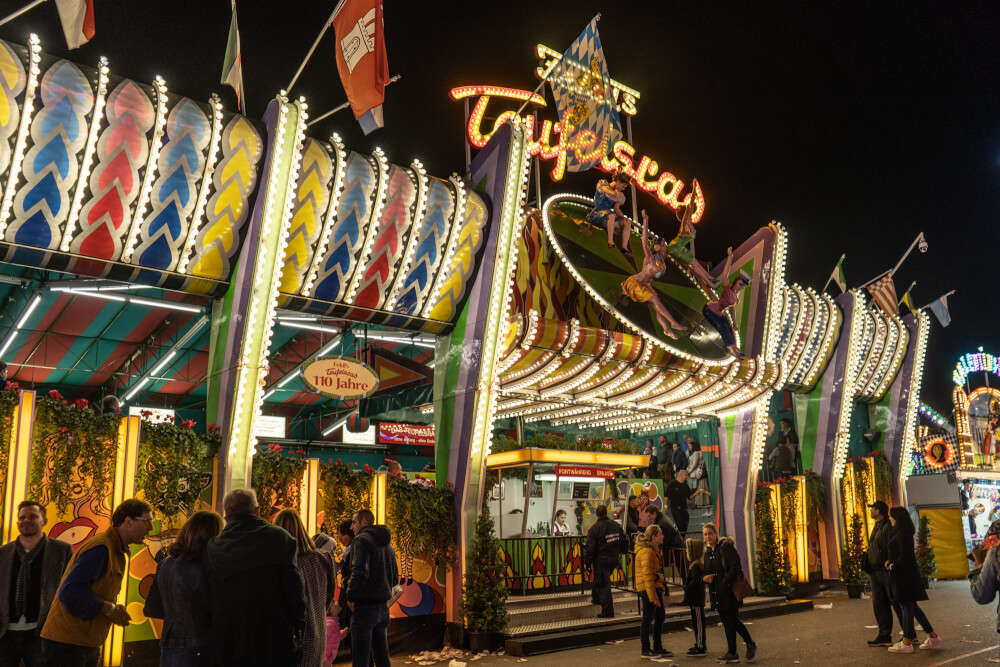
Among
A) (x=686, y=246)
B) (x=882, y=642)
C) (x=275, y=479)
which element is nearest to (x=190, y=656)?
(x=275, y=479)

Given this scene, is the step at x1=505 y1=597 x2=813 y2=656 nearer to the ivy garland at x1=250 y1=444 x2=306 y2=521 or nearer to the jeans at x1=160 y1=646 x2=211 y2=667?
the ivy garland at x1=250 y1=444 x2=306 y2=521

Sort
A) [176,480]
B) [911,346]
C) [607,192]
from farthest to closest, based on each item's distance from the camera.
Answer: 1. [911,346]
2. [607,192]
3. [176,480]

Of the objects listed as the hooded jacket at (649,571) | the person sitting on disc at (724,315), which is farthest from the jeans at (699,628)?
the person sitting on disc at (724,315)

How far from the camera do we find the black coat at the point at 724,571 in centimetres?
959

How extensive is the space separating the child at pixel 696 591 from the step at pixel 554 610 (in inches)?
91.3

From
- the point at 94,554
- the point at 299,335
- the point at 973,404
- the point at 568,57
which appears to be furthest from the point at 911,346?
the point at 94,554

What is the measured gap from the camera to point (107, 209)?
9.30 m

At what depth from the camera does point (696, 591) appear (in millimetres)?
9922

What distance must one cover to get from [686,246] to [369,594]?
10020 millimetres

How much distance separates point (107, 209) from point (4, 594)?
4.91 meters

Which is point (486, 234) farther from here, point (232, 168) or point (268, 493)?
point (268, 493)

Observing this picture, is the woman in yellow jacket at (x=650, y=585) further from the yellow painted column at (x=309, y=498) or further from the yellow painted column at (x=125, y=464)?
the yellow painted column at (x=125, y=464)

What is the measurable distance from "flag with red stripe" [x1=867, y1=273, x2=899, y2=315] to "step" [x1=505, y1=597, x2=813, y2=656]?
9669 millimetres

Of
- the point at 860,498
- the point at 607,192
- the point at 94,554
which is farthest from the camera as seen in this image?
the point at 860,498
